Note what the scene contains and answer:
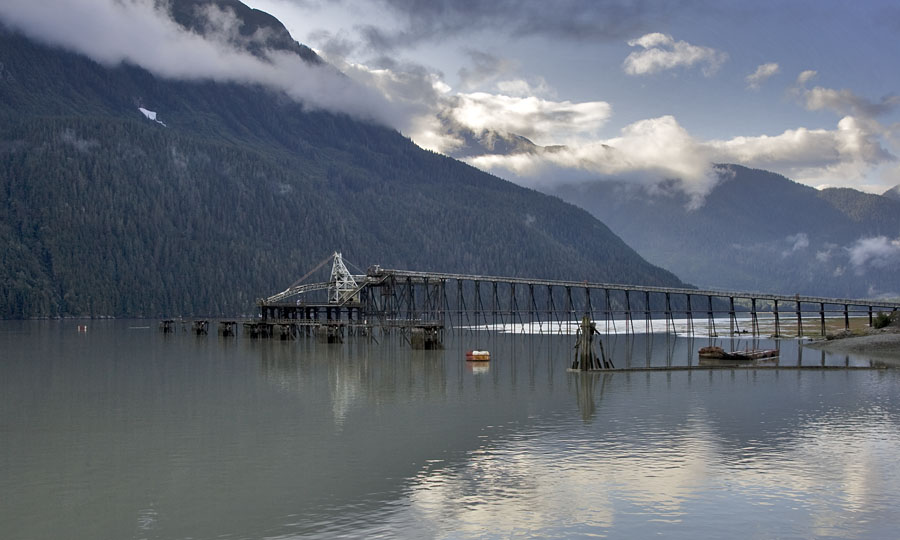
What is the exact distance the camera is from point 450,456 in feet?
143

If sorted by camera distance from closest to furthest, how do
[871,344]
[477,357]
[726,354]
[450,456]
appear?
[450,456], [726,354], [477,357], [871,344]

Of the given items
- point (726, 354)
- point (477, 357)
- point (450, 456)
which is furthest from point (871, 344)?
point (450, 456)

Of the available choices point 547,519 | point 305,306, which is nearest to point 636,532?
point 547,519

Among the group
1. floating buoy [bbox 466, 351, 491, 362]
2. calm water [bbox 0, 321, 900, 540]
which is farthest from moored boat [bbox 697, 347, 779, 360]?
floating buoy [bbox 466, 351, 491, 362]

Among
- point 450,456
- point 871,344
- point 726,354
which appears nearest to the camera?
point 450,456

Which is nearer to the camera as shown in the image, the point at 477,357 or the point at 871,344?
the point at 477,357

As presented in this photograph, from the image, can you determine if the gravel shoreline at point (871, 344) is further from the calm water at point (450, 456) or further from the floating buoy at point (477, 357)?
the floating buoy at point (477, 357)

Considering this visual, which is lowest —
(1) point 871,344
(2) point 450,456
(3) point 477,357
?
(2) point 450,456

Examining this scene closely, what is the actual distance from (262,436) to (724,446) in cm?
2542

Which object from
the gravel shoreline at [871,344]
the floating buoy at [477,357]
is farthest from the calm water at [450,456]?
the gravel shoreline at [871,344]

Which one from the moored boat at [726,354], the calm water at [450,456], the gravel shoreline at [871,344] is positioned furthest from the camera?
the gravel shoreline at [871,344]

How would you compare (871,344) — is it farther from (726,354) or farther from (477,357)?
(477,357)

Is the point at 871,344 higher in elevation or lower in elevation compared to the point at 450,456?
higher

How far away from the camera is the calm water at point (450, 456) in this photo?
32656 millimetres
